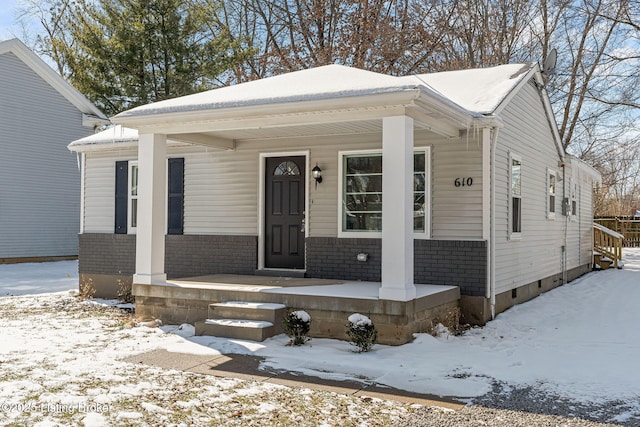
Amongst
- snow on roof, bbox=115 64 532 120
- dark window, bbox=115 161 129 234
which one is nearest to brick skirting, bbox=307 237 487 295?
snow on roof, bbox=115 64 532 120

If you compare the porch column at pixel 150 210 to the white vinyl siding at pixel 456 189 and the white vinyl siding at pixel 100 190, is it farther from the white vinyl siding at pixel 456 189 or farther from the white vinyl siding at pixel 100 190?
the white vinyl siding at pixel 456 189

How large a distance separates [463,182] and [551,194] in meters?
4.56

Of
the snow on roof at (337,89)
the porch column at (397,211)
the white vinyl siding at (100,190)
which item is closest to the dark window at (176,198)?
the white vinyl siding at (100,190)

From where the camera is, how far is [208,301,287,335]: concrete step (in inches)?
270

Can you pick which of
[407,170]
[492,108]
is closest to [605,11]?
[492,108]

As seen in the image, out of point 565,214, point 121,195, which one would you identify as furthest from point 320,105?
point 565,214

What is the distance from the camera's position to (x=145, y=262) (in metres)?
7.94

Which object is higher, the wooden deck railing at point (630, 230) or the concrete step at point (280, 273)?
the wooden deck railing at point (630, 230)

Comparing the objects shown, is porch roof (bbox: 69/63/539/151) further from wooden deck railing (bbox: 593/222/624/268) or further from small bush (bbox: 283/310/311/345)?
wooden deck railing (bbox: 593/222/624/268)

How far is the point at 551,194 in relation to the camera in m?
11.7

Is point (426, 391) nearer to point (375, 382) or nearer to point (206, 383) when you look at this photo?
point (375, 382)

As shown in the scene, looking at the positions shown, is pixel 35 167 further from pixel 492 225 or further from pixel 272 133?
pixel 492 225

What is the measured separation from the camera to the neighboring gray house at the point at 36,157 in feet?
55.5

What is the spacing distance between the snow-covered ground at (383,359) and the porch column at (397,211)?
2.30 feet
